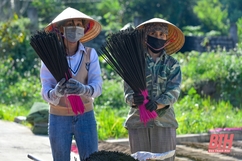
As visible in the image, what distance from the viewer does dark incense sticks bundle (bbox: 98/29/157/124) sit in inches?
221

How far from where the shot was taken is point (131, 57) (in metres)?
5.66

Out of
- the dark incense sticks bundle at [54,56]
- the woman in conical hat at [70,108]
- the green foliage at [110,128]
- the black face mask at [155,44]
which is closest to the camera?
the dark incense sticks bundle at [54,56]

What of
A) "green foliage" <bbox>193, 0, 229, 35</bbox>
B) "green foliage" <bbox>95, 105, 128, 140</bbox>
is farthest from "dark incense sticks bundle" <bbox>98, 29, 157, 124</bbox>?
"green foliage" <bbox>193, 0, 229, 35</bbox>

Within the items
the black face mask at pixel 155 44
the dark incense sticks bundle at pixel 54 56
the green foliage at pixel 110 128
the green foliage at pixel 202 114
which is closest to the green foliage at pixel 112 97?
the green foliage at pixel 202 114

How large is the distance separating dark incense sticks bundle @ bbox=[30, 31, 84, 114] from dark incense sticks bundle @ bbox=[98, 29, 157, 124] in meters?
0.37

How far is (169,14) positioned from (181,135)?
2595cm

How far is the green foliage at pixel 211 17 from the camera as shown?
1624 inches

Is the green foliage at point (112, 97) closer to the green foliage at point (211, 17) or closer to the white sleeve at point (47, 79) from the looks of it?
the white sleeve at point (47, 79)

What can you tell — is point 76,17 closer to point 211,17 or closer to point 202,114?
point 202,114

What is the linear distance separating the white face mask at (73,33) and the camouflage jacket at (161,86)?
0.55 metres

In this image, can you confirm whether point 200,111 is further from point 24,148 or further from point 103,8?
point 103,8

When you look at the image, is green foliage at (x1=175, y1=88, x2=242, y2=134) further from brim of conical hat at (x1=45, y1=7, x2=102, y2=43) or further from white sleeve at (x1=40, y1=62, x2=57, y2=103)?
white sleeve at (x1=40, y1=62, x2=57, y2=103)

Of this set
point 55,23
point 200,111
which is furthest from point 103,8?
point 55,23

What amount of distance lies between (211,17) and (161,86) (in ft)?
121
